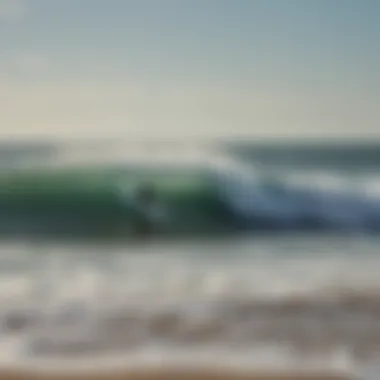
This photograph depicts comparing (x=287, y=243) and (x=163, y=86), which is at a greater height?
(x=163, y=86)

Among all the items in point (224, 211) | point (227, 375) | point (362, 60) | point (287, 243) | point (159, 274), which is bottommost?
point (227, 375)

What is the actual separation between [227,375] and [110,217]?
2184 mm

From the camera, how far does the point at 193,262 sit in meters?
2.52

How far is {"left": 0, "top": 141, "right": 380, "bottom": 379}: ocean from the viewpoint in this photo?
5.46ft

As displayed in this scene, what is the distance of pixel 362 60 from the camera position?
119 inches

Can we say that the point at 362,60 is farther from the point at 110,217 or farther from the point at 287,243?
the point at 110,217

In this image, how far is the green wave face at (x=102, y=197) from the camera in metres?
3.53

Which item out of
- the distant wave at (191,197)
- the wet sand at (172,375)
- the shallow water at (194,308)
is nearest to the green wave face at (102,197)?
the distant wave at (191,197)

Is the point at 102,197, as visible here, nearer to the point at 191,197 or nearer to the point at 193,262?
the point at 191,197

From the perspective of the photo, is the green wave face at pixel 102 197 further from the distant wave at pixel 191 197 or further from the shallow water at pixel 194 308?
the shallow water at pixel 194 308

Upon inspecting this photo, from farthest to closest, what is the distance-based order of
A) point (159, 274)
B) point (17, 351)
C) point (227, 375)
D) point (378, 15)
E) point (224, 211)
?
point (224, 211) → point (378, 15) → point (159, 274) → point (17, 351) → point (227, 375)

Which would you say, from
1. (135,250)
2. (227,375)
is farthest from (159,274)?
(227,375)

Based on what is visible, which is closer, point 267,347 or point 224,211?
point 267,347

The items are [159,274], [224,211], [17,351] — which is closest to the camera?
[17,351]
